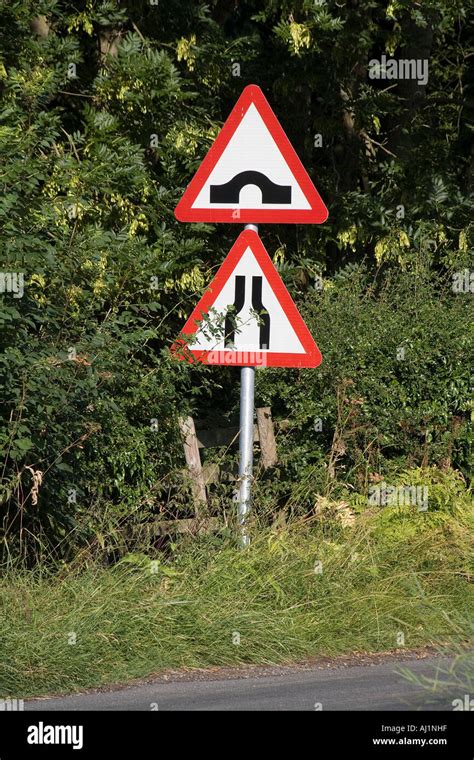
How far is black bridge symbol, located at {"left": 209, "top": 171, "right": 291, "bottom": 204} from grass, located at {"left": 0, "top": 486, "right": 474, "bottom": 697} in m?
1.85

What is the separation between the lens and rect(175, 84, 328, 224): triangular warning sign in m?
7.21

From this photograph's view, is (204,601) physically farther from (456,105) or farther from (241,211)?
(456,105)

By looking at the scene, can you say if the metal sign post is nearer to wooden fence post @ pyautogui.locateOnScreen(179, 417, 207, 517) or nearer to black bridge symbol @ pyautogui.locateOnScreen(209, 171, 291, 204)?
wooden fence post @ pyautogui.locateOnScreen(179, 417, 207, 517)

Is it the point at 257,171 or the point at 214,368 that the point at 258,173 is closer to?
the point at 257,171

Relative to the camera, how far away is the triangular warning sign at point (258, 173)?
721 cm

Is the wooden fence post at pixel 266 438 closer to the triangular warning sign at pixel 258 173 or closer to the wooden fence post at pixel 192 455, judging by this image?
the wooden fence post at pixel 192 455

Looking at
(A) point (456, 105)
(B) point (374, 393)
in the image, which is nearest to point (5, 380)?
(B) point (374, 393)

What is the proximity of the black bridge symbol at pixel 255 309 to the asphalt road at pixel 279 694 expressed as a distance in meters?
1.95

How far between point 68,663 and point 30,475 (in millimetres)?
1387

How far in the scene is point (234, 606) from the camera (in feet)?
20.9

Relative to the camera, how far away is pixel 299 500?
8.16 meters

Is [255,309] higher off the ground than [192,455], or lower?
higher

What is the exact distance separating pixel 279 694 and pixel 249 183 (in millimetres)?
2991

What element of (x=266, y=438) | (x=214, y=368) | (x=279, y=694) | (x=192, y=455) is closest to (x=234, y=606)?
(x=279, y=694)
